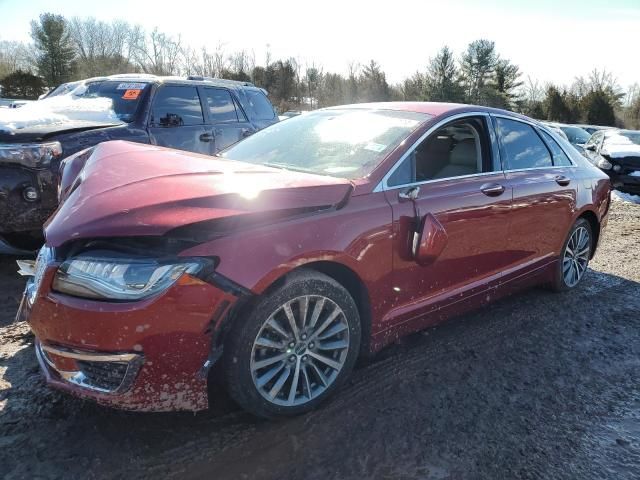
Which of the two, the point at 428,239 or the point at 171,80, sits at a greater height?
the point at 171,80

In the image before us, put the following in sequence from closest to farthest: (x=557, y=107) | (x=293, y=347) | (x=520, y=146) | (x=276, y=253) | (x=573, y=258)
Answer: (x=276, y=253)
(x=293, y=347)
(x=520, y=146)
(x=573, y=258)
(x=557, y=107)

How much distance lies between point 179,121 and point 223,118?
0.75 meters

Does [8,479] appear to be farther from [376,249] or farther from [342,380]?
[376,249]

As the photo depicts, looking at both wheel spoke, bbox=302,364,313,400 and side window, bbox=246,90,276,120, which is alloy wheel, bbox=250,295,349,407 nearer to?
wheel spoke, bbox=302,364,313,400

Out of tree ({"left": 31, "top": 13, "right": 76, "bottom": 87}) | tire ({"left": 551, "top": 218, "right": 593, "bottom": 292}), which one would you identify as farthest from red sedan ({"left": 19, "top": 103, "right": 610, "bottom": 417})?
tree ({"left": 31, "top": 13, "right": 76, "bottom": 87})

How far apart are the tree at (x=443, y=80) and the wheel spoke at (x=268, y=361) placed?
150 ft

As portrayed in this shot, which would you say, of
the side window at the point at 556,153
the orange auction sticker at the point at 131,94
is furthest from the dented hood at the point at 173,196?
the orange auction sticker at the point at 131,94

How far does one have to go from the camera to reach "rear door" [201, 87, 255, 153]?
21.0ft

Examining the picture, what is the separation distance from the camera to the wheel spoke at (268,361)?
242 cm

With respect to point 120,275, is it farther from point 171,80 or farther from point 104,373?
point 171,80

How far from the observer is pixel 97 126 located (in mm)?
5035

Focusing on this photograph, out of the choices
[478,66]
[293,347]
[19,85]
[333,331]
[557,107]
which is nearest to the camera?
[293,347]

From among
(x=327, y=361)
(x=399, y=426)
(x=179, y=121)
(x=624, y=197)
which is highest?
(x=179, y=121)

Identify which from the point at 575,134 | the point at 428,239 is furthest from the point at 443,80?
the point at 428,239
